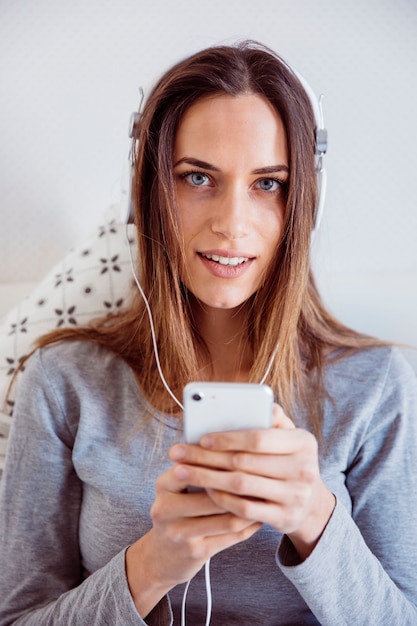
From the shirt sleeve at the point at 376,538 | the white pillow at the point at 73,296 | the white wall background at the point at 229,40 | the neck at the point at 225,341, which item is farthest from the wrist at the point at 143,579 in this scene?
the white wall background at the point at 229,40

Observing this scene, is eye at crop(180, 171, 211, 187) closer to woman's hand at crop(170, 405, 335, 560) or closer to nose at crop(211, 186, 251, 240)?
nose at crop(211, 186, 251, 240)

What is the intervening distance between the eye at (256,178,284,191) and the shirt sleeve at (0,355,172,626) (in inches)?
15.4

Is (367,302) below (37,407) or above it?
above

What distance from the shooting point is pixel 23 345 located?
105 centimetres

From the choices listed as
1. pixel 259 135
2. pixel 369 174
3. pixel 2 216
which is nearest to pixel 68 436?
pixel 259 135

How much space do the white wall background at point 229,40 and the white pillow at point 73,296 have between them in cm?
16

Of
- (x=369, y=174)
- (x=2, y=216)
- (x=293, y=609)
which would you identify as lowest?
(x=293, y=609)

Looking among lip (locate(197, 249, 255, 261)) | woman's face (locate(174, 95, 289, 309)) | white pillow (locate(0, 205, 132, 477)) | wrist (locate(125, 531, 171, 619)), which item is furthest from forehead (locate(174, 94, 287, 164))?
wrist (locate(125, 531, 171, 619))

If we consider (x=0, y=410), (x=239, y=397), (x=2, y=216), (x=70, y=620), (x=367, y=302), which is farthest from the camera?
(x=2, y=216)

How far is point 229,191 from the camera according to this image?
2.56ft

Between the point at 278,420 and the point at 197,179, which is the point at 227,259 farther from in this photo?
the point at 278,420

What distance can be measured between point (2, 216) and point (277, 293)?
26.4 inches

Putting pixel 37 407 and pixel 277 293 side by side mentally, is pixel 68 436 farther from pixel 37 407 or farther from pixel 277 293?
pixel 277 293

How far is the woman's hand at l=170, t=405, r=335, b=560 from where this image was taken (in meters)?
0.55
